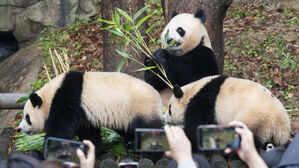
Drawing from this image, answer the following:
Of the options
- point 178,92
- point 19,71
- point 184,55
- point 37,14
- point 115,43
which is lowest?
point 178,92

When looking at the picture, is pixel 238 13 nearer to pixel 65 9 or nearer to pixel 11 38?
pixel 65 9

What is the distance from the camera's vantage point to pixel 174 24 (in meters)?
5.32

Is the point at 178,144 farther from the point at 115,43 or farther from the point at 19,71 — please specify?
the point at 19,71

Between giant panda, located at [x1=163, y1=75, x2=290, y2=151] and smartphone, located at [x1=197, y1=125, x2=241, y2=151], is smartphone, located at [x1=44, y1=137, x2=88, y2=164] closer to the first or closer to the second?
smartphone, located at [x1=197, y1=125, x2=241, y2=151]

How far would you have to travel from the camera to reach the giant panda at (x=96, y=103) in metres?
4.10

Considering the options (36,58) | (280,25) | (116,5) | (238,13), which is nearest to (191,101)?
(116,5)

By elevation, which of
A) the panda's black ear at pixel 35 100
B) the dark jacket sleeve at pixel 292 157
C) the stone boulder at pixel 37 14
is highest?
the stone boulder at pixel 37 14

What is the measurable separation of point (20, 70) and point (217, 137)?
Result: 8.57m

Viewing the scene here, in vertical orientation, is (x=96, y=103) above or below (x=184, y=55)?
below

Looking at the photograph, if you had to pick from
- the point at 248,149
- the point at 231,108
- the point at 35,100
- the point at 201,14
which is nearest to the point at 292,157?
the point at 248,149

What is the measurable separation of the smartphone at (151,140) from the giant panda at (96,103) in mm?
1393

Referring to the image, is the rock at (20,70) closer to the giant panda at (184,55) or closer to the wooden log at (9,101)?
the wooden log at (9,101)

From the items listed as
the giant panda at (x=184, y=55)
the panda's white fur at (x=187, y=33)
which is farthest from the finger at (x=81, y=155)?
the panda's white fur at (x=187, y=33)

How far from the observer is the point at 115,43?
6.31 m
